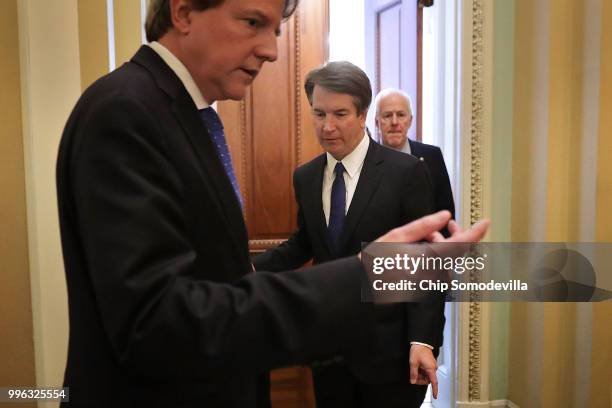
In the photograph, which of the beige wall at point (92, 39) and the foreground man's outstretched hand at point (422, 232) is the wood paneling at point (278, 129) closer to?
the beige wall at point (92, 39)

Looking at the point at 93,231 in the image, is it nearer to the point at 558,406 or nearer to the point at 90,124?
the point at 90,124

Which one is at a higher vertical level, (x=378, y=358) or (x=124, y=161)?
(x=124, y=161)

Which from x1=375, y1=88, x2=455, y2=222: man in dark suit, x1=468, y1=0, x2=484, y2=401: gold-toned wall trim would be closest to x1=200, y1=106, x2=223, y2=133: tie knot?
x1=375, y1=88, x2=455, y2=222: man in dark suit

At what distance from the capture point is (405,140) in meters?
2.62

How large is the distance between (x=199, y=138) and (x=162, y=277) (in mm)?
254

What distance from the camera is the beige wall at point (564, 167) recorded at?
2.06 metres

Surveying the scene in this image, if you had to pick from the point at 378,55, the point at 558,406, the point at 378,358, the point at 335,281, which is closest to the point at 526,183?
the point at 558,406

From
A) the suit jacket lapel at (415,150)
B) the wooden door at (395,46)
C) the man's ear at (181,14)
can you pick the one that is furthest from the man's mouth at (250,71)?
the wooden door at (395,46)

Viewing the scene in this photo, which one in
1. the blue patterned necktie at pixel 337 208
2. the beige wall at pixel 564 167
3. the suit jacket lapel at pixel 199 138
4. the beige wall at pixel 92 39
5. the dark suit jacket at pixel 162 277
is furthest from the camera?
the beige wall at pixel 564 167

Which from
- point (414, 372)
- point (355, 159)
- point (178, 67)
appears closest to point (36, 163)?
point (355, 159)

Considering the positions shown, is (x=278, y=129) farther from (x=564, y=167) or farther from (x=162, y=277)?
(x=162, y=277)

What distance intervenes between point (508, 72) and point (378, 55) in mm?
1401

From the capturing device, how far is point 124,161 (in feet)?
2.11

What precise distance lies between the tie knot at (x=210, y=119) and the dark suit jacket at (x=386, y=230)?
2.41 feet
